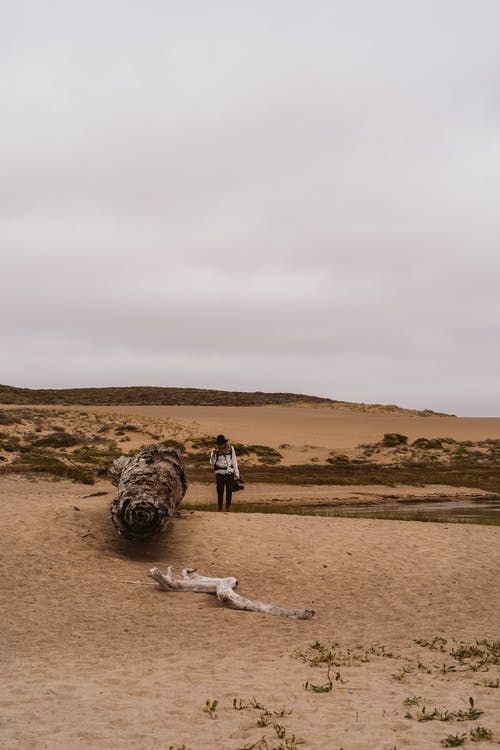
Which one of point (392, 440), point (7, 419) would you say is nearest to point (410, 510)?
point (392, 440)

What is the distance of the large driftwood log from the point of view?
497 inches

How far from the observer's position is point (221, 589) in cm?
1034

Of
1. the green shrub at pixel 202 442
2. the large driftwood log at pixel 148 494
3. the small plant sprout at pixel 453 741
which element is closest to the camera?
the small plant sprout at pixel 453 741

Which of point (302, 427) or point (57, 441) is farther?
point (302, 427)

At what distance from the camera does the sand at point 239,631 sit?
17.6 ft

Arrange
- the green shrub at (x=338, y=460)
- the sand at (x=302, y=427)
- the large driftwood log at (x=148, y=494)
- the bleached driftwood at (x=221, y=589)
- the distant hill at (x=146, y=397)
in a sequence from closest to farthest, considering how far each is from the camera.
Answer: the bleached driftwood at (x=221, y=589)
the large driftwood log at (x=148, y=494)
the green shrub at (x=338, y=460)
the sand at (x=302, y=427)
the distant hill at (x=146, y=397)

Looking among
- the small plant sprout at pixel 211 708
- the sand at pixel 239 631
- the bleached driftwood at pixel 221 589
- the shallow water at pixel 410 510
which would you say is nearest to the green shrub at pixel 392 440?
the shallow water at pixel 410 510

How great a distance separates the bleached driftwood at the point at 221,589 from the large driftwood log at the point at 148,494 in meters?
1.71

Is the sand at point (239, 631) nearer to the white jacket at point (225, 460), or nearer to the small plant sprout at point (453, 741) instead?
the small plant sprout at point (453, 741)

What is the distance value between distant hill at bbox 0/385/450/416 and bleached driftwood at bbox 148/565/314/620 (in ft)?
189

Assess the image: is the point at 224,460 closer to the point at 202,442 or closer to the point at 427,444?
the point at 202,442

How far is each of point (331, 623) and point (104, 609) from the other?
336 centimetres

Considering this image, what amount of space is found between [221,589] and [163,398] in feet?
238

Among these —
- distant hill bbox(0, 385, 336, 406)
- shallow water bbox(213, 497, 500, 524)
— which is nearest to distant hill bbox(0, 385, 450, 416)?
distant hill bbox(0, 385, 336, 406)
